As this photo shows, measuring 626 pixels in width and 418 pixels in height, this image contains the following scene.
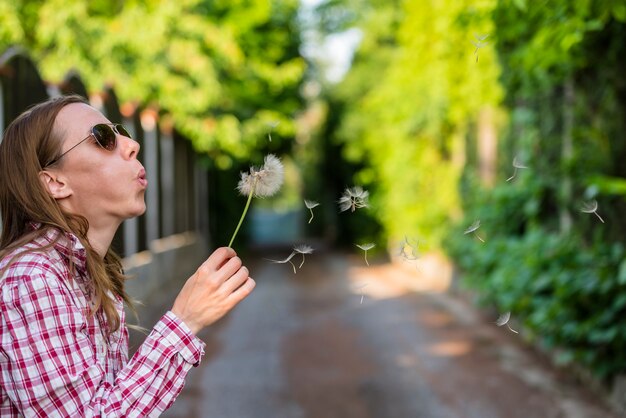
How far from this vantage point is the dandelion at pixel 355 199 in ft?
6.29

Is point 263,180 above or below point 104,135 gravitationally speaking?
below

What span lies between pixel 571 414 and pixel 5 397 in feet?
17.2

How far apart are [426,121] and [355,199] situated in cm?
1453

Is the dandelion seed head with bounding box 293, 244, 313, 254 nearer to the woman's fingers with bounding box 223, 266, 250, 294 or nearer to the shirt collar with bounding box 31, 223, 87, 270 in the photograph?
the woman's fingers with bounding box 223, 266, 250, 294

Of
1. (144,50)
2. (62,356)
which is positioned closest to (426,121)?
(144,50)

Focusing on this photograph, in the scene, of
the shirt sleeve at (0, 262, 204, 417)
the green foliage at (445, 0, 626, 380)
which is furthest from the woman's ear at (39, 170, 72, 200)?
the green foliage at (445, 0, 626, 380)

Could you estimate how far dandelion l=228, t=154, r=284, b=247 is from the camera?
181 centimetres

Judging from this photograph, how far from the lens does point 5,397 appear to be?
1.58m

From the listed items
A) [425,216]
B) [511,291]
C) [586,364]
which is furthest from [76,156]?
[425,216]

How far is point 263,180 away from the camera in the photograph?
71.7 inches

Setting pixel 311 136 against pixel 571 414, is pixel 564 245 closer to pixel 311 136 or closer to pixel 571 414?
pixel 571 414

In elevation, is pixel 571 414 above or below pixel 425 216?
above

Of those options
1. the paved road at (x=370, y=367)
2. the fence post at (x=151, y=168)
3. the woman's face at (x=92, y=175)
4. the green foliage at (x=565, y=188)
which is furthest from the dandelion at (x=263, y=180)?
the fence post at (x=151, y=168)

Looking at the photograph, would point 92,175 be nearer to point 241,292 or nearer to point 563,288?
point 241,292
